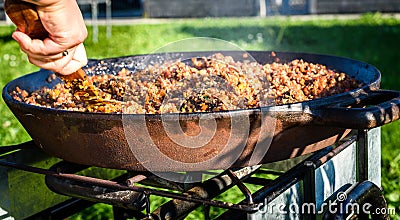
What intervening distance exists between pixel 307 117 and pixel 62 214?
126 centimetres

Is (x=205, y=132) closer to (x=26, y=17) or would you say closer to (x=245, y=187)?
(x=245, y=187)

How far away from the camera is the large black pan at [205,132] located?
1.53m

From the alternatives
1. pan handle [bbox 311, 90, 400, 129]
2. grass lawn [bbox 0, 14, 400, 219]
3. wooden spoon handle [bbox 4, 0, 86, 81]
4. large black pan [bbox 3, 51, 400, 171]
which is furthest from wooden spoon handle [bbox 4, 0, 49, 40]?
grass lawn [bbox 0, 14, 400, 219]

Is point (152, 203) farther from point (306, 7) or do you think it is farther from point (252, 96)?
point (306, 7)

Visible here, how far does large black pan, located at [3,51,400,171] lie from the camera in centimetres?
153

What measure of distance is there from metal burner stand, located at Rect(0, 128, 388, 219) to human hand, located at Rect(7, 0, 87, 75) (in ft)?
1.41

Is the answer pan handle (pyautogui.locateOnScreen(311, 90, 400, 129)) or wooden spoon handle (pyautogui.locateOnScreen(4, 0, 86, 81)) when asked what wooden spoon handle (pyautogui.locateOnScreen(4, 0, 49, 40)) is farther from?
pan handle (pyautogui.locateOnScreen(311, 90, 400, 129))

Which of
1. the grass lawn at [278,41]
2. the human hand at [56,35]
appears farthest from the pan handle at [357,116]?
the grass lawn at [278,41]

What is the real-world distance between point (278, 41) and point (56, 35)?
298 inches

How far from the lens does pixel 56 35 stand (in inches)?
53.4

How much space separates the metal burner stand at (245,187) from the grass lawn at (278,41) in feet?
5.76

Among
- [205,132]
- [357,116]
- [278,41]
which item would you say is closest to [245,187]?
[205,132]

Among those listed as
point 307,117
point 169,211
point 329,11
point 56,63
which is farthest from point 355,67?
point 329,11

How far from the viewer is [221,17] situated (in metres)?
13.5
